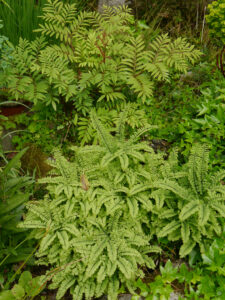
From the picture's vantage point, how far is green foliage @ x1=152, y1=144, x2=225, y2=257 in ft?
10.3

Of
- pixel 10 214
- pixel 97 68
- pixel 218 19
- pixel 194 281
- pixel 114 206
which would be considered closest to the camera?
pixel 194 281

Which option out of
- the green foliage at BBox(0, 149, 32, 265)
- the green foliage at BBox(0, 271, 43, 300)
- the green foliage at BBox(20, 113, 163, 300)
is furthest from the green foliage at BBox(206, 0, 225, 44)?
the green foliage at BBox(0, 271, 43, 300)

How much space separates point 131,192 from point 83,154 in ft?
2.48

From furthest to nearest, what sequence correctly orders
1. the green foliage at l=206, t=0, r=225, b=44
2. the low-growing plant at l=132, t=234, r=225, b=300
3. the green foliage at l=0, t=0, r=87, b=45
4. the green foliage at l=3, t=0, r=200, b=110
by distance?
the green foliage at l=0, t=0, r=87, b=45 < the green foliage at l=206, t=0, r=225, b=44 < the green foliage at l=3, t=0, r=200, b=110 < the low-growing plant at l=132, t=234, r=225, b=300

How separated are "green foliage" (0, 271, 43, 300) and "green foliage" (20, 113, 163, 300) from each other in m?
0.17

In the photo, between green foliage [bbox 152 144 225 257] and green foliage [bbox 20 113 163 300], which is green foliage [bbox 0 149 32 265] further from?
green foliage [bbox 152 144 225 257]

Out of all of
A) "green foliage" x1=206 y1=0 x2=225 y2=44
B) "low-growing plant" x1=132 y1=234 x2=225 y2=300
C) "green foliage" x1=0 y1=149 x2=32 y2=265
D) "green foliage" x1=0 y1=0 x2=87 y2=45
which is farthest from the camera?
"green foliage" x1=0 y1=0 x2=87 y2=45

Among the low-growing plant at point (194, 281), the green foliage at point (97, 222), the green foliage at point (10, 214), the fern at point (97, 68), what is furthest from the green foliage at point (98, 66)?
the low-growing plant at point (194, 281)

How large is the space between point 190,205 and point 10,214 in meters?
1.82

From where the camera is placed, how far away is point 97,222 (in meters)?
3.21

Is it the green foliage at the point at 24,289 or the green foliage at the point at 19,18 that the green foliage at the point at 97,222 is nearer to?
the green foliage at the point at 24,289

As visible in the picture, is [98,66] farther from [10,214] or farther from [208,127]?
[10,214]

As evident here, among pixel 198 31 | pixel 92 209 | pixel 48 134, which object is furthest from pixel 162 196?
pixel 198 31

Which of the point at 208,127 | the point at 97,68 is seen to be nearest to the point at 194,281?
the point at 208,127
